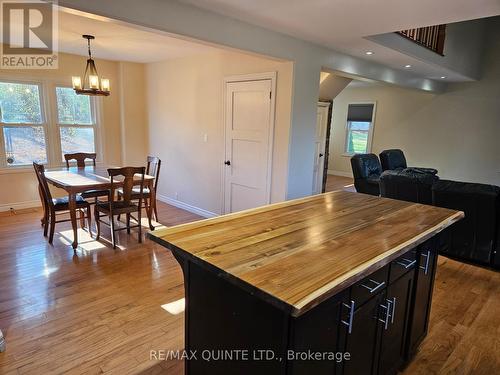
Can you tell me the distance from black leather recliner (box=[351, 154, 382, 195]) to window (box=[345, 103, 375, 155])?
128 inches

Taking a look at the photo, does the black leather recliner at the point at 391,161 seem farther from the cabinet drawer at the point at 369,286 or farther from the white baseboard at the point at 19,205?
the white baseboard at the point at 19,205

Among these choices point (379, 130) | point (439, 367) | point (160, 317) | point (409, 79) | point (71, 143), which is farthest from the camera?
point (379, 130)

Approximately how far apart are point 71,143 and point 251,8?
4.37 metres

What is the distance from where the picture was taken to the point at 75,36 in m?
4.02

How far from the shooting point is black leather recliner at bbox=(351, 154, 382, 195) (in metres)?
5.76

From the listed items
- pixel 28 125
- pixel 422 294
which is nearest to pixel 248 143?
pixel 422 294

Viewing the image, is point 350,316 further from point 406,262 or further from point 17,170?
point 17,170

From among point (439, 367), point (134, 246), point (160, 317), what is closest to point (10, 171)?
point (134, 246)

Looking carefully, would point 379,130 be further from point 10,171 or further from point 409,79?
point 10,171

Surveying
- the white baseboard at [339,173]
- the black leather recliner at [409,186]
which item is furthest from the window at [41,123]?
the white baseboard at [339,173]

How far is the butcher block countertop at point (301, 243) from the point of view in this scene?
3.69 ft

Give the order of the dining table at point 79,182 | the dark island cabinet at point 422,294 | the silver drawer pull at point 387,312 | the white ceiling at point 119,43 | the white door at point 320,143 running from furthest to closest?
the white door at point 320,143, the dining table at point 79,182, the white ceiling at point 119,43, the dark island cabinet at point 422,294, the silver drawer pull at point 387,312

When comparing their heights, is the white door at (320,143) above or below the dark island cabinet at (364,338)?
above

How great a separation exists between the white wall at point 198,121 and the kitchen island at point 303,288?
2213 millimetres
